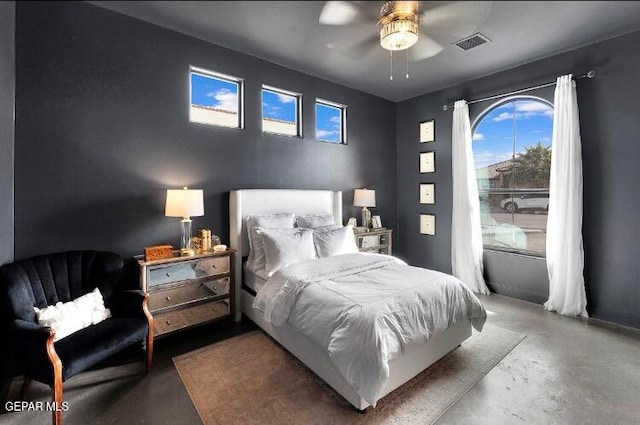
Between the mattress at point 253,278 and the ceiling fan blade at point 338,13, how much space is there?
226 cm

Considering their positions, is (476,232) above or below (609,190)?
below

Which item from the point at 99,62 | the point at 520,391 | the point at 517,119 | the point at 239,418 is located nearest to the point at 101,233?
the point at 99,62

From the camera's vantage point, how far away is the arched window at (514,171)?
3547mm

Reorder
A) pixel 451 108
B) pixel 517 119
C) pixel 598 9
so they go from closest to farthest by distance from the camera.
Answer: pixel 598 9, pixel 517 119, pixel 451 108

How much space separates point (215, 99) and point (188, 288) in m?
2.29

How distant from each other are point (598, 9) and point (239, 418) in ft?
8.13

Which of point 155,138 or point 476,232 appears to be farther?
point 476,232

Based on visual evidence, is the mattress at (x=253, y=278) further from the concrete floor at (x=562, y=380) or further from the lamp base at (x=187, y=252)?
the concrete floor at (x=562, y=380)

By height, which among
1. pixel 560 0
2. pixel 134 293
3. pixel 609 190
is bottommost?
pixel 134 293

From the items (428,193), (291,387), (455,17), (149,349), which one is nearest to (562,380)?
(291,387)

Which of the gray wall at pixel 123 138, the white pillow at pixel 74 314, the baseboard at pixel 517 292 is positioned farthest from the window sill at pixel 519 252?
the white pillow at pixel 74 314

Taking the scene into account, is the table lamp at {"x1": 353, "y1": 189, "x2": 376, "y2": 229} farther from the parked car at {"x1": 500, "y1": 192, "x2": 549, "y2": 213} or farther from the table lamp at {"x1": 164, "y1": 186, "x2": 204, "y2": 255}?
the table lamp at {"x1": 164, "y1": 186, "x2": 204, "y2": 255}

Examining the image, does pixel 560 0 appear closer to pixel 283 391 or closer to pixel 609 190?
pixel 283 391

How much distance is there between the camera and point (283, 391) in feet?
6.41
